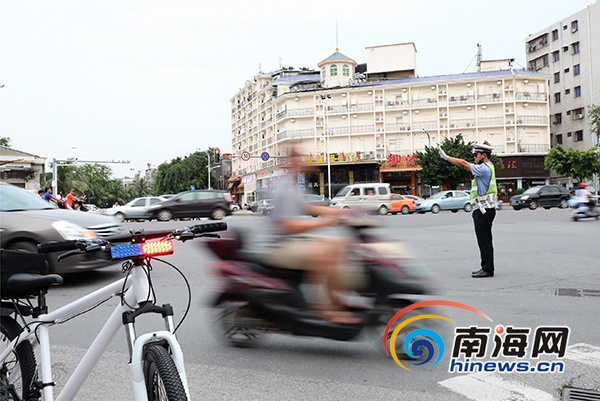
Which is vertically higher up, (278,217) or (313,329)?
(278,217)

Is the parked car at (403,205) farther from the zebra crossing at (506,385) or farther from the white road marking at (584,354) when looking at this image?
the zebra crossing at (506,385)

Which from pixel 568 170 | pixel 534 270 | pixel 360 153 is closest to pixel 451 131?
pixel 360 153

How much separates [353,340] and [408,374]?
489mm

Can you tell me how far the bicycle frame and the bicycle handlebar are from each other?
13cm

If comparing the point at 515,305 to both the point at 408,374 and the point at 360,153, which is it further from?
the point at 360,153

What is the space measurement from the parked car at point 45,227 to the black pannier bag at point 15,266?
4.17m

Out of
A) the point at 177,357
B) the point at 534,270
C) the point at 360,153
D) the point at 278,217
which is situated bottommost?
the point at 534,270

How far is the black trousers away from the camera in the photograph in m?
7.33

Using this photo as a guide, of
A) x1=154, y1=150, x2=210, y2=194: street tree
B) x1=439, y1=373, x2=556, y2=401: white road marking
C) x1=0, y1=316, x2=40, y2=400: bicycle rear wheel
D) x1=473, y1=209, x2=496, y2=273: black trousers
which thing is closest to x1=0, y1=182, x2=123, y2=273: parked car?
x1=0, y1=316, x2=40, y2=400: bicycle rear wheel

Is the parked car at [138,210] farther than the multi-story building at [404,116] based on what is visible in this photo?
No

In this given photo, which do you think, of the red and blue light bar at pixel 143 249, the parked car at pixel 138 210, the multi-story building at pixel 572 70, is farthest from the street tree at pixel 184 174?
the red and blue light bar at pixel 143 249

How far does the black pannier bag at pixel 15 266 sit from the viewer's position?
265 cm

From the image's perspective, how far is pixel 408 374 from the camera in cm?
366

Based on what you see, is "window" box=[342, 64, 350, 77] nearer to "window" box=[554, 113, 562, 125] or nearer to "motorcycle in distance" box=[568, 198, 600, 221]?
"window" box=[554, 113, 562, 125]
